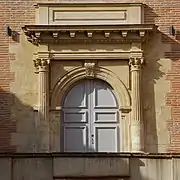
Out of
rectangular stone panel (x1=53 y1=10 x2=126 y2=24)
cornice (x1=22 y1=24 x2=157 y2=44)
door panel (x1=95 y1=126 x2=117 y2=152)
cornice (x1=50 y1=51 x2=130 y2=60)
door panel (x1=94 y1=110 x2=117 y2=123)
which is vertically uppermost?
rectangular stone panel (x1=53 y1=10 x2=126 y2=24)

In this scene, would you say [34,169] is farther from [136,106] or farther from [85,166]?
[136,106]

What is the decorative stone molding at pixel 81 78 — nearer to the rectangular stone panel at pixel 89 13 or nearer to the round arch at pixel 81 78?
the round arch at pixel 81 78

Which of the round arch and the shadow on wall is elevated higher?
the round arch

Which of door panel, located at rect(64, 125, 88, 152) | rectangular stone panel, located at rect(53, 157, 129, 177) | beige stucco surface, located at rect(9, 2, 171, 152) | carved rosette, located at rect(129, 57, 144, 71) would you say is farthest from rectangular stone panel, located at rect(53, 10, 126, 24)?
rectangular stone panel, located at rect(53, 157, 129, 177)

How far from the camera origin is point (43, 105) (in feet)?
55.9

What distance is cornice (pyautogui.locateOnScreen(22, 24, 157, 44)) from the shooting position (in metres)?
17.1

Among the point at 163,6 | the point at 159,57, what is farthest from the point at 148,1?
the point at 159,57

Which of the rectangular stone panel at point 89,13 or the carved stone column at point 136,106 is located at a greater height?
the rectangular stone panel at point 89,13

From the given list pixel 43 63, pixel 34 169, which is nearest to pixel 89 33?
pixel 43 63

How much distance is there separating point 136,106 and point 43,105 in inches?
99.4

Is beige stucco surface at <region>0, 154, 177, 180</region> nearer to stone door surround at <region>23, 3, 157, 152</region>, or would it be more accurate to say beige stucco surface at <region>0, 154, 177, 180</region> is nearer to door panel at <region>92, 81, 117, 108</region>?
stone door surround at <region>23, 3, 157, 152</region>

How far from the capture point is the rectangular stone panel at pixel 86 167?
14211mm

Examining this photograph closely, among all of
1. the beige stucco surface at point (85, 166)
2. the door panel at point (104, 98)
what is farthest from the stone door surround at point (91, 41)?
the beige stucco surface at point (85, 166)

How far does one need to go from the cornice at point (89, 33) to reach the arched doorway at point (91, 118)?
1.23 m
